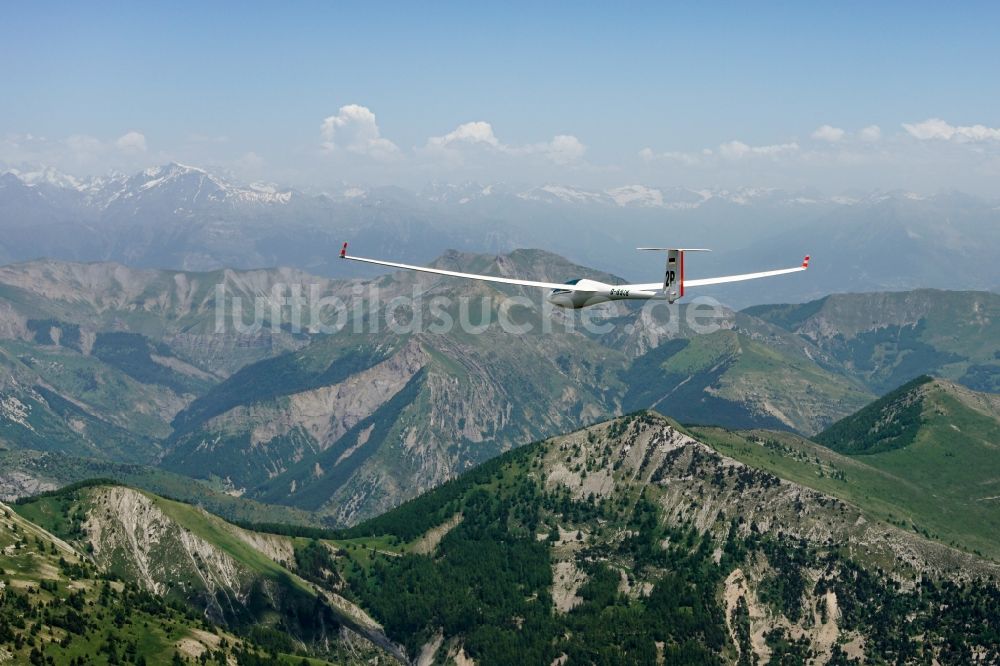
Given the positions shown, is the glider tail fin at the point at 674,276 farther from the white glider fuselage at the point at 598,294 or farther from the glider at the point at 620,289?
the white glider fuselage at the point at 598,294

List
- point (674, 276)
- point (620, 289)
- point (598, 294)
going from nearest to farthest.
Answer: point (674, 276) → point (620, 289) → point (598, 294)

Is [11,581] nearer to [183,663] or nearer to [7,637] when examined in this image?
[7,637]

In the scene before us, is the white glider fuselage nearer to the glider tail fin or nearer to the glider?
the glider

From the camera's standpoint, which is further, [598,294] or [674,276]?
[598,294]

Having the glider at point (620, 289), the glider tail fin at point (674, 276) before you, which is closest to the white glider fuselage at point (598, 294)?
the glider at point (620, 289)

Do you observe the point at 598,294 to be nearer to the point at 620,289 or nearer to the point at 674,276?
the point at 620,289

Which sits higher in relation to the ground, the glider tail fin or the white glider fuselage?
the glider tail fin

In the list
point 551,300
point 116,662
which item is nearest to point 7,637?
point 116,662

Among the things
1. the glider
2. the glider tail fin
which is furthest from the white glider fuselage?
the glider tail fin

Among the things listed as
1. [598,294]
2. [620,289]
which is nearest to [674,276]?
[620,289]

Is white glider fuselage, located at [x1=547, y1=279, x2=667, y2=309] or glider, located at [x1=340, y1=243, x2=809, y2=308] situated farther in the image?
white glider fuselage, located at [x1=547, y1=279, x2=667, y2=309]

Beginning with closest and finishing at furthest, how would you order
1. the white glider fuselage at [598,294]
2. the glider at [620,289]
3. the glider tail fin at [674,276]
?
the glider tail fin at [674,276] < the glider at [620,289] < the white glider fuselage at [598,294]
